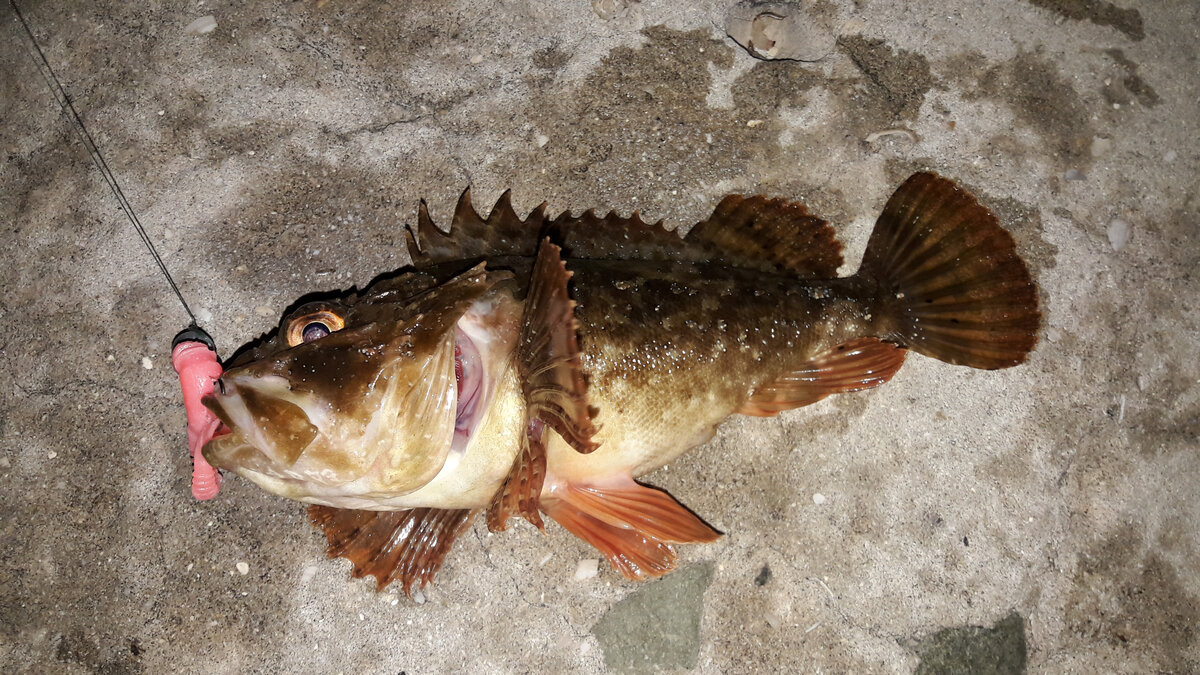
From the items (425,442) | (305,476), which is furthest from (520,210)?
(305,476)

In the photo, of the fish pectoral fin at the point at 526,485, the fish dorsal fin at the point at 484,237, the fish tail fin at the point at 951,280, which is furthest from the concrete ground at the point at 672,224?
the fish pectoral fin at the point at 526,485

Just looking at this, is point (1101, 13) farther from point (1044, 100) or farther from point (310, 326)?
point (310, 326)

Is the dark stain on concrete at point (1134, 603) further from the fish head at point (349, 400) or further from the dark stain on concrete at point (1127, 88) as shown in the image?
the fish head at point (349, 400)

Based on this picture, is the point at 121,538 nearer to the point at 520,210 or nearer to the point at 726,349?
the point at 520,210

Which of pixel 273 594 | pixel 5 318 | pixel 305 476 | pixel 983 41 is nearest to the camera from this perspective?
pixel 305 476

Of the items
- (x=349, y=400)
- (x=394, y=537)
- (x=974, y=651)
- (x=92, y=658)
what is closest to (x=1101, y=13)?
(x=974, y=651)

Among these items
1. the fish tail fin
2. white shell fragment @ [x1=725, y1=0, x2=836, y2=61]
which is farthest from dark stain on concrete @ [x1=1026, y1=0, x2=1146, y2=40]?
the fish tail fin

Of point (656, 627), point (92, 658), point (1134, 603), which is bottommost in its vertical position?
point (92, 658)
